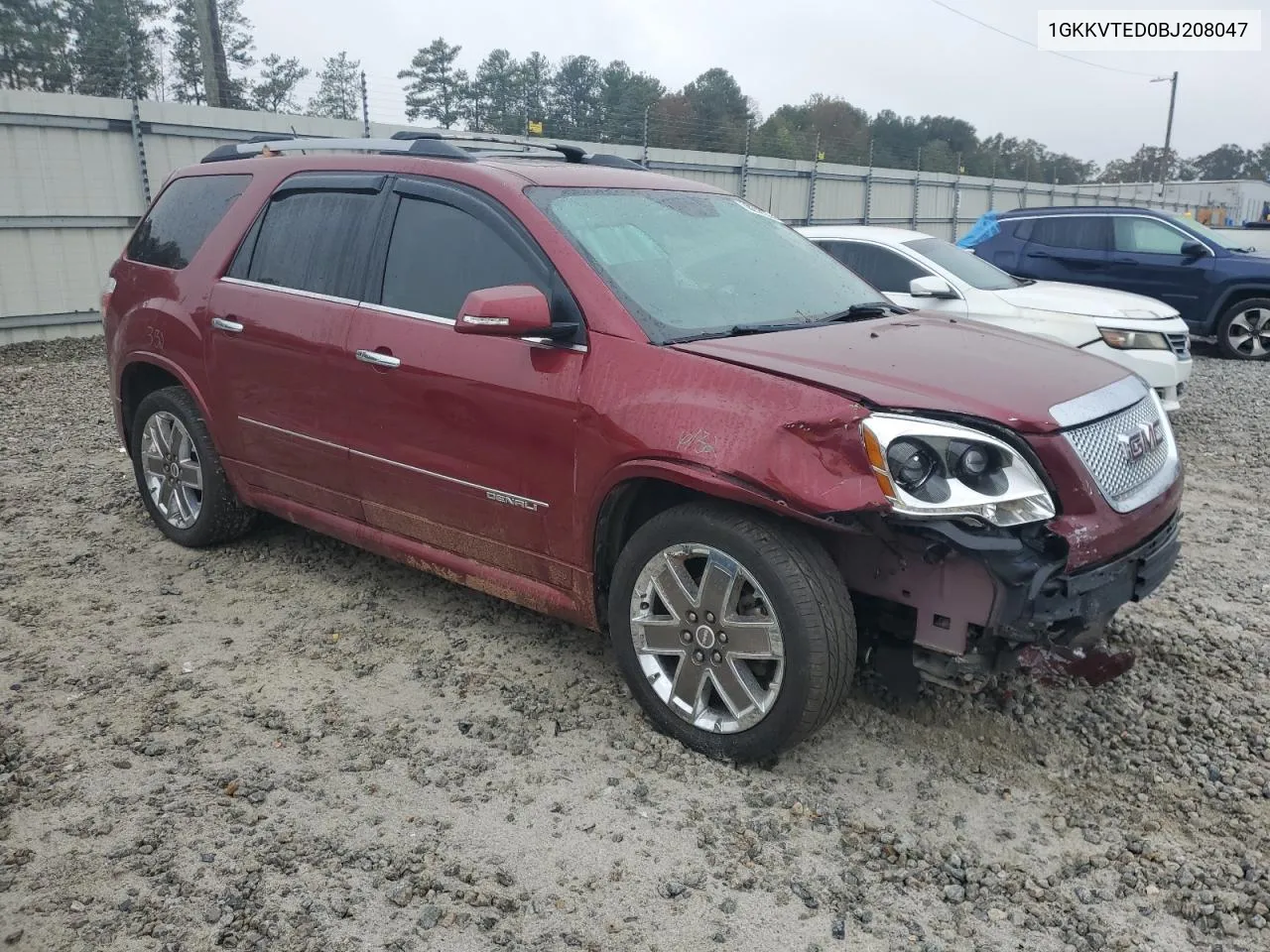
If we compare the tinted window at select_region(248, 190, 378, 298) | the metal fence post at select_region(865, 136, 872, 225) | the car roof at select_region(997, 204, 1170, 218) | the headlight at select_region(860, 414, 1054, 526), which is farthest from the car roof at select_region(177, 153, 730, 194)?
the metal fence post at select_region(865, 136, 872, 225)

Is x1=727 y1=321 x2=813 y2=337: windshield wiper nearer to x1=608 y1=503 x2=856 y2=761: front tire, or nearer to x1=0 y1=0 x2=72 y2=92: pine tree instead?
x1=608 y1=503 x2=856 y2=761: front tire

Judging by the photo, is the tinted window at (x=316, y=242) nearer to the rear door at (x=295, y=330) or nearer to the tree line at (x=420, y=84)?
the rear door at (x=295, y=330)

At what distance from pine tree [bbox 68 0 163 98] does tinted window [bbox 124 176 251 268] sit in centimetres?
789

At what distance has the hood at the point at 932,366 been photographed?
9.39 feet

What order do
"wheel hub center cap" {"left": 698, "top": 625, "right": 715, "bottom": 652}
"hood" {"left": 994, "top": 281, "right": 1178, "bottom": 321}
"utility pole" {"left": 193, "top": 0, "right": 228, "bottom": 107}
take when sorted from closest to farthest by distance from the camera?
"wheel hub center cap" {"left": 698, "top": 625, "right": 715, "bottom": 652} → "hood" {"left": 994, "top": 281, "right": 1178, "bottom": 321} → "utility pole" {"left": 193, "top": 0, "right": 228, "bottom": 107}

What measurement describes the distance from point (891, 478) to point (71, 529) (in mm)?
4535

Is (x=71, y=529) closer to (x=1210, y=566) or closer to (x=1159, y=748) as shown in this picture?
(x=1159, y=748)

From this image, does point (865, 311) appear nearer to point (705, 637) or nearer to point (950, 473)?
point (950, 473)

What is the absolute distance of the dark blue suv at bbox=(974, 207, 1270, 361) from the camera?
1166 cm

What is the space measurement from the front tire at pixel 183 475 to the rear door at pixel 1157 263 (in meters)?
10.7

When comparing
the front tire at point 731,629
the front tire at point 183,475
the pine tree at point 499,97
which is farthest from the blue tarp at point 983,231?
the front tire at point 731,629

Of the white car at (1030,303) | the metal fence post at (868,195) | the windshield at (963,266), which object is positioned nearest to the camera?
the white car at (1030,303)

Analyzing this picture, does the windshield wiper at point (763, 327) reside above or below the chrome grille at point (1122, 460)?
above

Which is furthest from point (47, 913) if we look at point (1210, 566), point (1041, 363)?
point (1210, 566)
